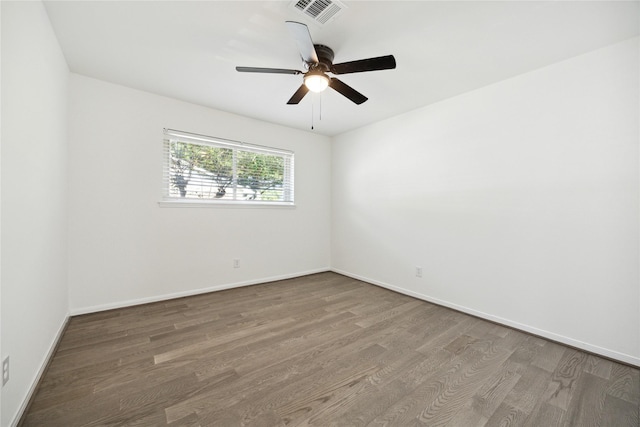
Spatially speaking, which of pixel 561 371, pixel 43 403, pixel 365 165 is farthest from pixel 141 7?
pixel 561 371

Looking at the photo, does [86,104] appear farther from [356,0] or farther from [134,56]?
[356,0]

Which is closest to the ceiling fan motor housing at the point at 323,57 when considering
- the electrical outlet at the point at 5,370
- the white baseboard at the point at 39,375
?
the electrical outlet at the point at 5,370

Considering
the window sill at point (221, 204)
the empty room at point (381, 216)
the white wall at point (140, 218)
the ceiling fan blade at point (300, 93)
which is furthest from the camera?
the window sill at point (221, 204)

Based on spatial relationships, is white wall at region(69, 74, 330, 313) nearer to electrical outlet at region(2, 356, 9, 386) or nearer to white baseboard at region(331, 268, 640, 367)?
electrical outlet at region(2, 356, 9, 386)

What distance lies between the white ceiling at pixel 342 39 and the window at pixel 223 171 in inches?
29.0

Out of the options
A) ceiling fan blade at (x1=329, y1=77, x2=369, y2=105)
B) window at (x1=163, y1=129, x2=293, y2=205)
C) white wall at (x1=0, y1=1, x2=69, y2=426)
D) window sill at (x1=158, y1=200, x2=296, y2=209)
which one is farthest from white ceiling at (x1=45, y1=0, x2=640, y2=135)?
window sill at (x1=158, y1=200, x2=296, y2=209)

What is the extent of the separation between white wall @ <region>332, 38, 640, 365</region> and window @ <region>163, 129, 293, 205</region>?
1787 mm

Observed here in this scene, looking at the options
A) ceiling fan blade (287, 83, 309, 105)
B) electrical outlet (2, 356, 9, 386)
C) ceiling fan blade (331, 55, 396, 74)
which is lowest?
electrical outlet (2, 356, 9, 386)

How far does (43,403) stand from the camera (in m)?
1.45

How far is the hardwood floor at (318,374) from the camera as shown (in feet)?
4.63

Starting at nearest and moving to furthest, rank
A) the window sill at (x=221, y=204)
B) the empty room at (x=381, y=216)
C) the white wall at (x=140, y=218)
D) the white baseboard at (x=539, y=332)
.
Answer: the empty room at (x=381, y=216) < the white baseboard at (x=539, y=332) < the white wall at (x=140, y=218) < the window sill at (x=221, y=204)

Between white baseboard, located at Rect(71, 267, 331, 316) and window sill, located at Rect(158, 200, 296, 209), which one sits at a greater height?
window sill, located at Rect(158, 200, 296, 209)

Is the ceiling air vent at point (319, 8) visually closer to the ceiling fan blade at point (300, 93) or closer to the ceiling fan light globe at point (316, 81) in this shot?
the ceiling fan light globe at point (316, 81)

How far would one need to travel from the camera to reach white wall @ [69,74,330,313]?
267 centimetres
